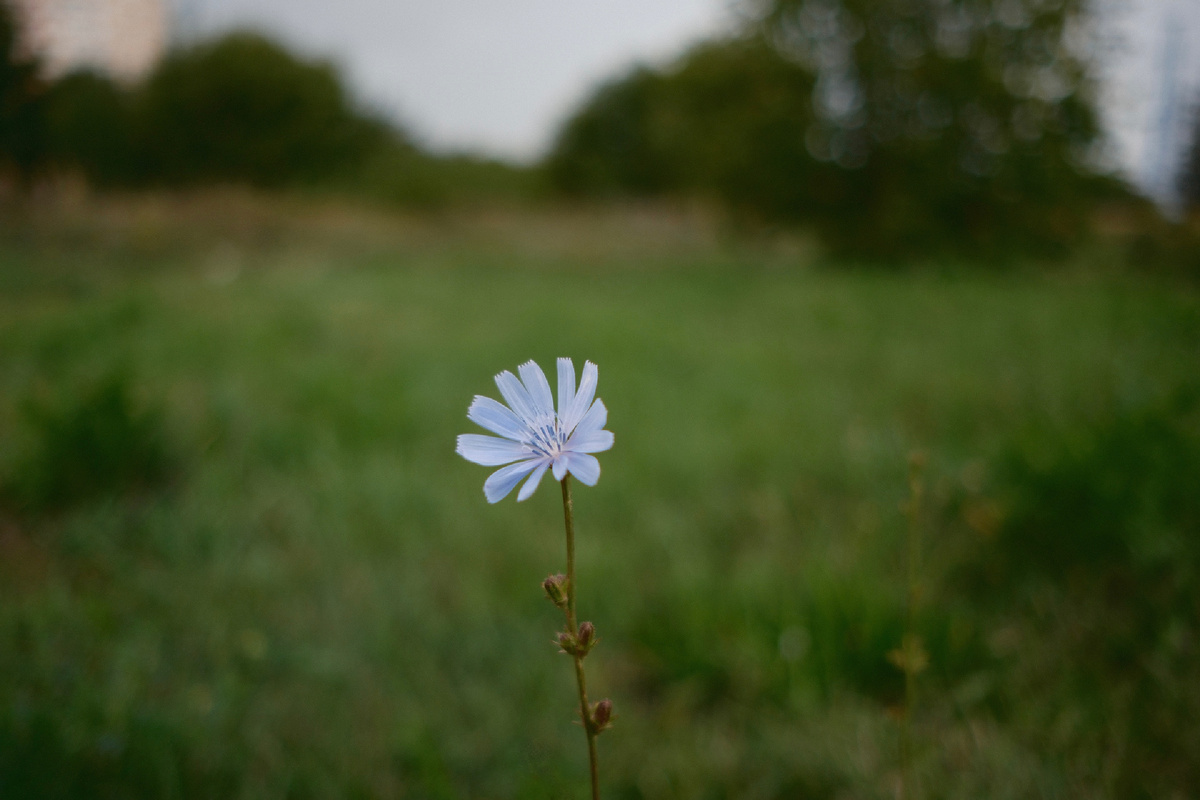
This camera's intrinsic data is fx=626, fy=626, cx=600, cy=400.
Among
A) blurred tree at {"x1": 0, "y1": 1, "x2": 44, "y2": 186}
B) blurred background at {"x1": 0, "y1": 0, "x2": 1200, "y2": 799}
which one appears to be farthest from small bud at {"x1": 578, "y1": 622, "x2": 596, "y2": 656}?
blurred tree at {"x1": 0, "y1": 1, "x2": 44, "y2": 186}

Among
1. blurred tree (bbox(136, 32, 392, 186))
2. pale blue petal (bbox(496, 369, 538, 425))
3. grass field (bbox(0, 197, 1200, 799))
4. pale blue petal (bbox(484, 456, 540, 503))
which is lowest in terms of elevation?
grass field (bbox(0, 197, 1200, 799))

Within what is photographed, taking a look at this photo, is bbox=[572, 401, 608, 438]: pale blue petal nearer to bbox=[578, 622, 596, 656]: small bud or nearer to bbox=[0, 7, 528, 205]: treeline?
bbox=[578, 622, 596, 656]: small bud

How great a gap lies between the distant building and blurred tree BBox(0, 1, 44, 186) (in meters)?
0.04

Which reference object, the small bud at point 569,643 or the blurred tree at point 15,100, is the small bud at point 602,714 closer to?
the small bud at point 569,643

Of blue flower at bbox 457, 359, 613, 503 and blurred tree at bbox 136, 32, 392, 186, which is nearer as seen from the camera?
blue flower at bbox 457, 359, 613, 503

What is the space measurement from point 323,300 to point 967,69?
9.23 meters

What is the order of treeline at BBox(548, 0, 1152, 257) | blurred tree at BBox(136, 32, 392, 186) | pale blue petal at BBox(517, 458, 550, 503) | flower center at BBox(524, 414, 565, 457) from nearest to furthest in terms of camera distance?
1. pale blue petal at BBox(517, 458, 550, 503)
2. flower center at BBox(524, 414, 565, 457)
3. blurred tree at BBox(136, 32, 392, 186)
4. treeline at BBox(548, 0, 1152, 257)

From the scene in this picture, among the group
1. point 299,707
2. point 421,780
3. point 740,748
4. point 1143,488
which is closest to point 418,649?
point 299,707

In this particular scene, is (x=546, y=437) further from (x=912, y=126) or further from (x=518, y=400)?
(x=912, y=126)

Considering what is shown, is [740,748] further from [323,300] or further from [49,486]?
[323,300]

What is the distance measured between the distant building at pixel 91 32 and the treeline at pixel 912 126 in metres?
9.42

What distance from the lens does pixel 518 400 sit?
24.4 inches

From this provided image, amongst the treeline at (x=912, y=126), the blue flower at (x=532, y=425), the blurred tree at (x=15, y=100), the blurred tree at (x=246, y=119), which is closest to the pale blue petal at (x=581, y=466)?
the blue flower at (x=532, y=425)

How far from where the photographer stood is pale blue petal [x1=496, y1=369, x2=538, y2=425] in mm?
608
